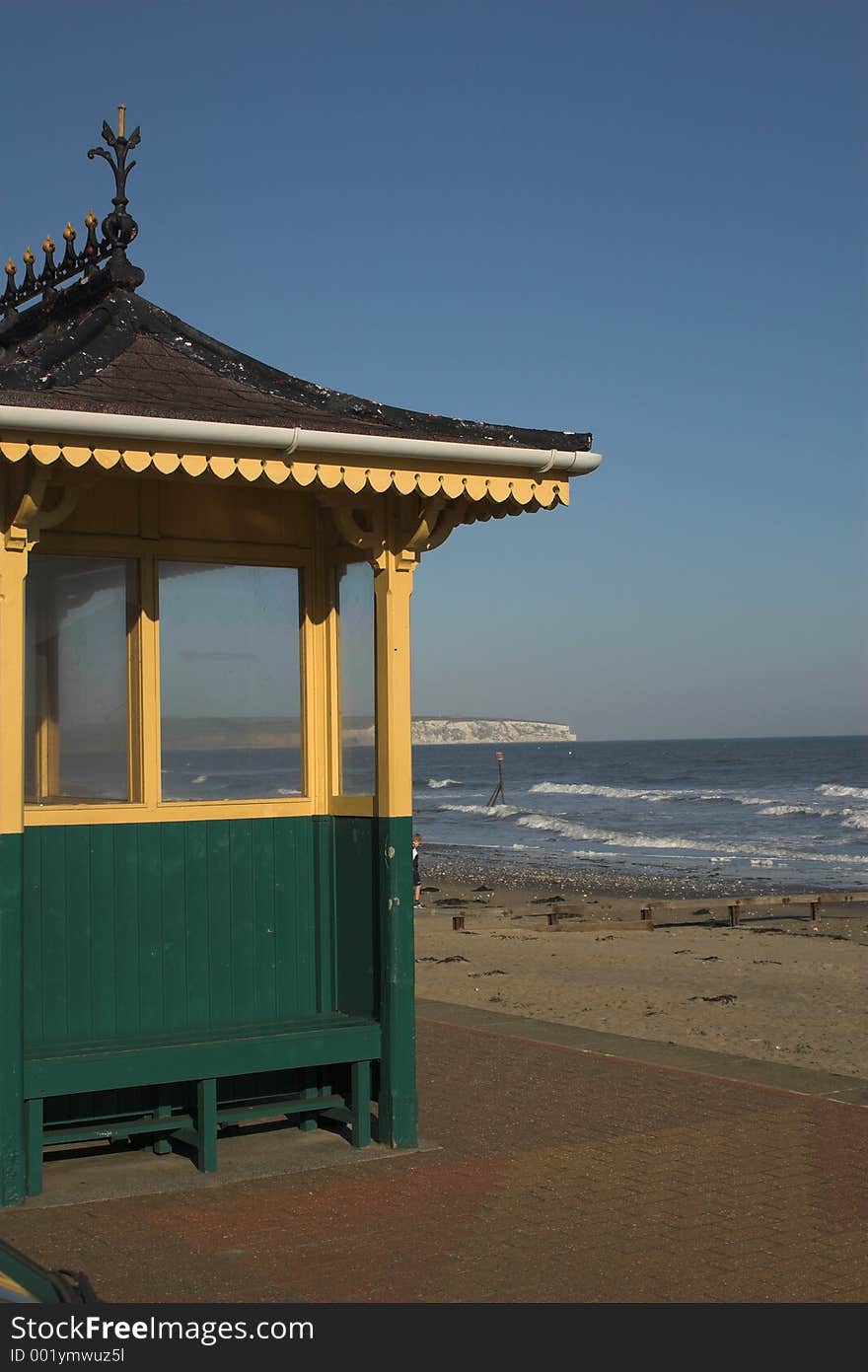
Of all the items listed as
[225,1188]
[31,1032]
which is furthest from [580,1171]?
[31,1032]

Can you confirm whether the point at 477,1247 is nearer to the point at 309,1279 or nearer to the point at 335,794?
the point at 309,1279

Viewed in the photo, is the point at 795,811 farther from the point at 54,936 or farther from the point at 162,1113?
the point at 54,936

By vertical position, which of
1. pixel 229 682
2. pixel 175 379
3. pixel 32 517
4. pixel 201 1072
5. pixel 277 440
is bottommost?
pixel 201 1072

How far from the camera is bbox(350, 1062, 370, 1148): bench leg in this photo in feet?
24.1

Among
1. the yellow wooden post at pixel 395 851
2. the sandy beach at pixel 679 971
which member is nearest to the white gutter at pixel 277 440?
the yellow wooden post at pixel 395 851

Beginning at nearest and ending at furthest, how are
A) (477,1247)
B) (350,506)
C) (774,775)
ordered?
(477,1247)
(350,506)
(774,775)

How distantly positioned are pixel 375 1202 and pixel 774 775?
89372mm

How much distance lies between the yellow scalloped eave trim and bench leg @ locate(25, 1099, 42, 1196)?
2.75m

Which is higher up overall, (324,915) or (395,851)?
(395,851)

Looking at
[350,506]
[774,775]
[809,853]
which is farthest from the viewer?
[774,775]

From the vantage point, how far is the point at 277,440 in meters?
6.67

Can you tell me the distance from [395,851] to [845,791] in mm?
71342

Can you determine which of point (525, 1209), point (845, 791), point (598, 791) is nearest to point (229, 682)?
point (525, 1209)
